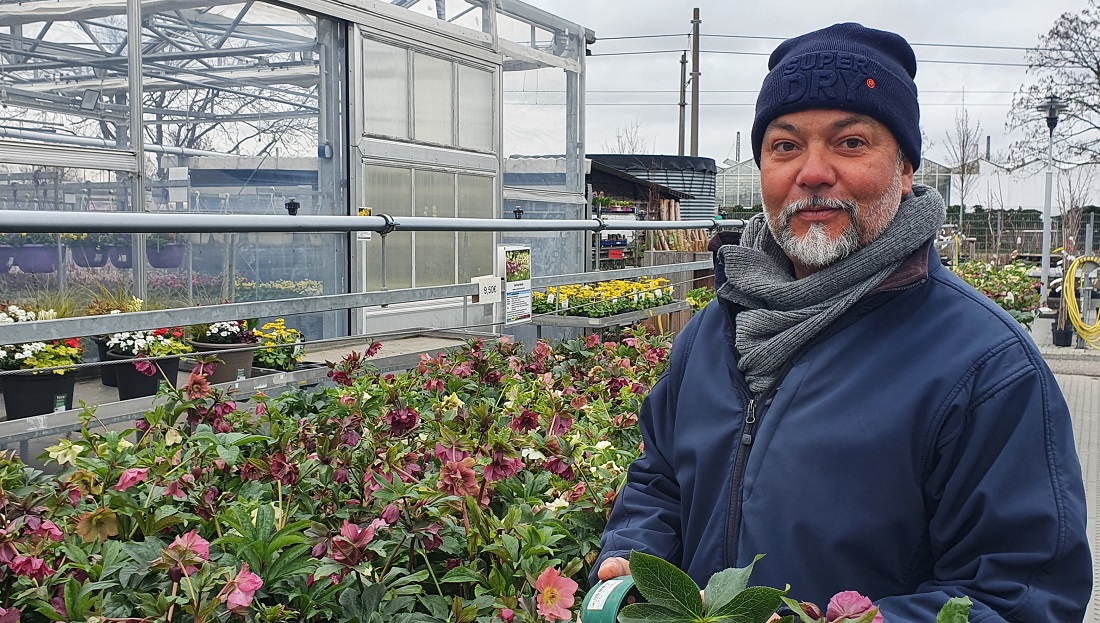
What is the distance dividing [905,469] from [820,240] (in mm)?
423

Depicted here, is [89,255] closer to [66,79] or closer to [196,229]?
[66,79]

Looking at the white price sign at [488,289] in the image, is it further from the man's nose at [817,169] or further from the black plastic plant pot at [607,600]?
the black plastic plant pot at [607,600]

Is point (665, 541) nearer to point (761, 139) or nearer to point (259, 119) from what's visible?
point (761, 139)

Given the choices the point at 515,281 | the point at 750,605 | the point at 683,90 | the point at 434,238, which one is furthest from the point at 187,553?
the point at 683,90

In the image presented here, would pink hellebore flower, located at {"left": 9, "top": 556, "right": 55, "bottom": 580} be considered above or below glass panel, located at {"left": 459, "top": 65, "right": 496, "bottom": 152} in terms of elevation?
below

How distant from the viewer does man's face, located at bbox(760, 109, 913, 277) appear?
170 cm

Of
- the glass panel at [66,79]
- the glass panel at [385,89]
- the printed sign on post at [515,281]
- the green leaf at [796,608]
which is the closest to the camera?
the green leaf at [796,608]

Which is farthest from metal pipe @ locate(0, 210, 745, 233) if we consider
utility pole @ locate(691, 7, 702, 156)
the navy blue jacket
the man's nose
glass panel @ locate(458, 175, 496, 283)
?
utility pole @ locate(691, 7, 702, 156)

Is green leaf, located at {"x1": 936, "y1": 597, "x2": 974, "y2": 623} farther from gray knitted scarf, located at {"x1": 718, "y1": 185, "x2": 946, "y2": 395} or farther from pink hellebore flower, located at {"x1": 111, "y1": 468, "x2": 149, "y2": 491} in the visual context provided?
pink hellebore flower, located at {"x1": 111, "y1": 468, "x2": 149, "y2": 491}

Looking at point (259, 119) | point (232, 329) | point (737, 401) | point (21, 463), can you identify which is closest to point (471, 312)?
point (259, 119)

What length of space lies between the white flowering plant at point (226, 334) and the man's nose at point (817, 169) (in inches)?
201

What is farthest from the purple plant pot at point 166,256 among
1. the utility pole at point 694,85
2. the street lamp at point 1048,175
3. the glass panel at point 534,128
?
the utility pole at point 694,85

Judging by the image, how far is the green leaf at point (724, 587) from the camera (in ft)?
3.84

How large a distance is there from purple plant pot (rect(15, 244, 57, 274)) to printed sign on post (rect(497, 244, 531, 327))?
15.2 ft
